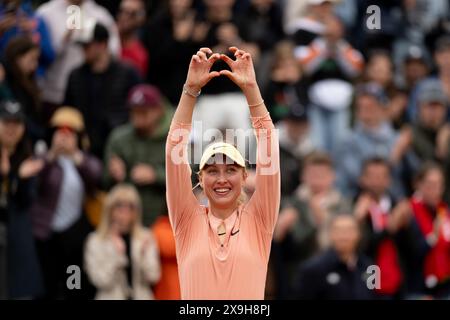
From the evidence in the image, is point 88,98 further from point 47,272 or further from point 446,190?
point 446,190

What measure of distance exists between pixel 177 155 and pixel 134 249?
14.7ft

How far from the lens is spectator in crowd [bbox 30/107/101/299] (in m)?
12.3

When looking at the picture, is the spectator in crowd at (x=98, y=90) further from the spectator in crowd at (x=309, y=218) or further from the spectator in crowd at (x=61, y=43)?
the spectator in crowd at (x=309, y=218)

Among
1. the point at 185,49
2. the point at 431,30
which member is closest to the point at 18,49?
the point at 185,49

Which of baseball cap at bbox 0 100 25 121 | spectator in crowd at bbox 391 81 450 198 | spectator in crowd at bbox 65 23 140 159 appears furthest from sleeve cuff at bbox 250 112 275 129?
spectator in crowd at bbox 391 81 450 198

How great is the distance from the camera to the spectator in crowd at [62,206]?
40.5ft

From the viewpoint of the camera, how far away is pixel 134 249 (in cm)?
1198

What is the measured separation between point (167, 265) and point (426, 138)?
3562 mm

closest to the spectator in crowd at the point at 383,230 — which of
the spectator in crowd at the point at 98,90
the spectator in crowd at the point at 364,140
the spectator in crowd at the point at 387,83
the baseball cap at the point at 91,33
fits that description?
the spectator in crowd at the point at 364,140

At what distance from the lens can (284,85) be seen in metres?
14.6

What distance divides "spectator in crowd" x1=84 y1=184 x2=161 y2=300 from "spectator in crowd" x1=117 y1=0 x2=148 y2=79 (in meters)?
2.67

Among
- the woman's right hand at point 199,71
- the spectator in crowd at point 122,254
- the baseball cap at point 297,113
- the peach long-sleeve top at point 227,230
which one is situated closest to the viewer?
the woman's right hand at point 199,71

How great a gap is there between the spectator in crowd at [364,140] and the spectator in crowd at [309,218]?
23.4 inches

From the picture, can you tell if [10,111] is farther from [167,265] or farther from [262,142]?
[262,142]
